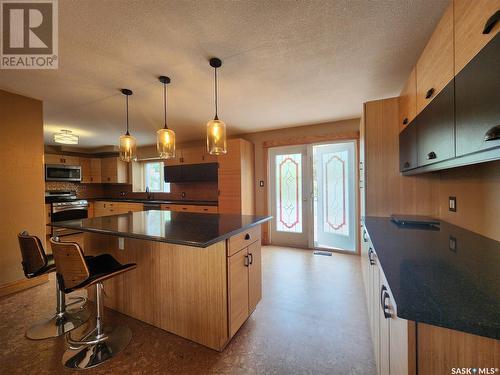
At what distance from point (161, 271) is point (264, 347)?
1032mm

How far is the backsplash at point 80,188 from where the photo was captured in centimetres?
566

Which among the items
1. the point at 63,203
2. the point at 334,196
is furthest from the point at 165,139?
the point at 63,203

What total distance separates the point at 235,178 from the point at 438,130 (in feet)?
10.3

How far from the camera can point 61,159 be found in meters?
5.57

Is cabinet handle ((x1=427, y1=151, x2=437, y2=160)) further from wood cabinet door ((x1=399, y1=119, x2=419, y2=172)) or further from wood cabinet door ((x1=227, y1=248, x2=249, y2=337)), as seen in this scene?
wood cabinet door ((x1=227, y1=248, x2=249, y2=337))

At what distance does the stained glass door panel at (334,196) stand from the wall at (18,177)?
4250 mm

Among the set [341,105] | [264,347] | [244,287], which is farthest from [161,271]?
[341,105]

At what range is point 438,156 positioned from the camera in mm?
1211

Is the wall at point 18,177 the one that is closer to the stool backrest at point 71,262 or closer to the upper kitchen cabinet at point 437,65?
the stool backrest at point 71,262

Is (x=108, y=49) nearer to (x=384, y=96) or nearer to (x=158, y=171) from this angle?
(x=384, y=96)

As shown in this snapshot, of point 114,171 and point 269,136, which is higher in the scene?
point 269,136

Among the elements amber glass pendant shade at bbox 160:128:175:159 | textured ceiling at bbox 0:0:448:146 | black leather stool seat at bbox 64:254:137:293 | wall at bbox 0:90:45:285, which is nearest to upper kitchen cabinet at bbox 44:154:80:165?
A: textured ceiling at bbox 0:0:448:146

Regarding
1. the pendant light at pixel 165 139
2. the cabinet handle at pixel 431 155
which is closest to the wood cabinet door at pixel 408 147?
the cabinet handle at pixel 431 155

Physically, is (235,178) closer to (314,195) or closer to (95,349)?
(314,195)
